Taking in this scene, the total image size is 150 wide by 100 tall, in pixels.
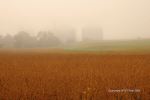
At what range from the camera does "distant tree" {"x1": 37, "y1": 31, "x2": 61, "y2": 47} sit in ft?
187

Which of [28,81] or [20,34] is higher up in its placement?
[20,34]

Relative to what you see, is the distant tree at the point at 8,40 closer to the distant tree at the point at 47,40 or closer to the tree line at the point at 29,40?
the tree line at the point at 29,40

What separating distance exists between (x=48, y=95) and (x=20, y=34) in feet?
173

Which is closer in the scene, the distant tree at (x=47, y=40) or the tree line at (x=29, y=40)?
the tree line at (x=29, y=40)

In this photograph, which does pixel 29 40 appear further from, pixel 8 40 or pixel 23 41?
pixel 8 40

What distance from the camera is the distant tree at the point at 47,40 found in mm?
56953

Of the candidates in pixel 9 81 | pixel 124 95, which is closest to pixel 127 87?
pixel 124 95

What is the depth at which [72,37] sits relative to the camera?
67.4m

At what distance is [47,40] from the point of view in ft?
189

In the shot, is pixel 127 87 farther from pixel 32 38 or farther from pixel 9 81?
pixel 32 38

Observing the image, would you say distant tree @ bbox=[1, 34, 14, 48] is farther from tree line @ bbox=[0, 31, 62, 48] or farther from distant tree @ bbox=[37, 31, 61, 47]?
distant tree @ bbox=[37, 31, 61, 47]

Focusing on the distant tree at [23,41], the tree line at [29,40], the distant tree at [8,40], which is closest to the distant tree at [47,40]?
the tree line at [29,40]

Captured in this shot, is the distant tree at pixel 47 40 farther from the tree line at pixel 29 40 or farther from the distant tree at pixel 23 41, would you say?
the distant tree at pixel 23 41

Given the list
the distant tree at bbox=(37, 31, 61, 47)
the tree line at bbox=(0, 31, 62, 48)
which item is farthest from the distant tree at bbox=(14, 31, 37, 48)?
the distant tree at bbox=(37, 31, 61, 47)
